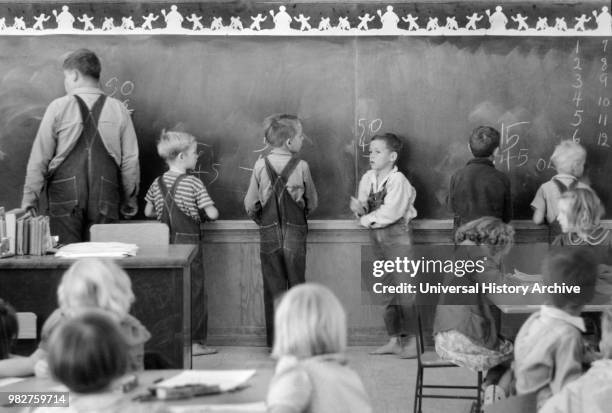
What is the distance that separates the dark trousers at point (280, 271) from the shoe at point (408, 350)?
801 millimetres

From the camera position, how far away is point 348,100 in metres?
6.54

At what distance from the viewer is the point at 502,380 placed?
423cm

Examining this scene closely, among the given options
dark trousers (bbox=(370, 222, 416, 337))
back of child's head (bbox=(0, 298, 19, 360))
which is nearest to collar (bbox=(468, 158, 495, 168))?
dark trousers (bbox=(370, 222, 416, 337))

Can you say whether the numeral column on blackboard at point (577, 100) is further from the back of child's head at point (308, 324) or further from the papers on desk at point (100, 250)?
the back of child's head at point (308, 324)

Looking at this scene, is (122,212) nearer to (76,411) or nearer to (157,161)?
(157,161)

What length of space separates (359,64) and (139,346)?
3517mm

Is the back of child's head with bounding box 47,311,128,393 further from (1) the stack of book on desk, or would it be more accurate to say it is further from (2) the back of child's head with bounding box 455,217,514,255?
(2) the back of child's head with bounding box 455,217,514,255

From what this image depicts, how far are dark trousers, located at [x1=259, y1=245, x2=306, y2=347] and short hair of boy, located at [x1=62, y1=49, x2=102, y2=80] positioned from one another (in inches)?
62.9

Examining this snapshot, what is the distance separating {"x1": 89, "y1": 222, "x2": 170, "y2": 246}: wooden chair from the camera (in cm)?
485

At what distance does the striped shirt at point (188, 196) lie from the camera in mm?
6148

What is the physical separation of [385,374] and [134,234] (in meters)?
1.87

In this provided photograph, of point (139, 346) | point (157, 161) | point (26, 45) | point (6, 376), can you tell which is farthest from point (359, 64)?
point (6, 376)

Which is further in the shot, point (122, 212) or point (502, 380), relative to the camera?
point (122, 212)

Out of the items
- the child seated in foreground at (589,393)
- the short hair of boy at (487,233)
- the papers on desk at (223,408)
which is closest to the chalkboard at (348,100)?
the short hair of boy at (487,233)
